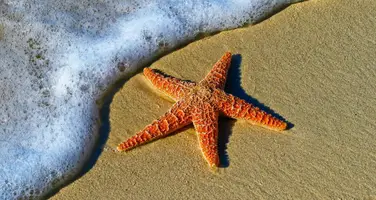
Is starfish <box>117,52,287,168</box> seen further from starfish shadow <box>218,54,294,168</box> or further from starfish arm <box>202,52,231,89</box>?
starfish shadow <box>218,54,294,168</box>

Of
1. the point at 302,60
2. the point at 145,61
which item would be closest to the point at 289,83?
the point at 302,60

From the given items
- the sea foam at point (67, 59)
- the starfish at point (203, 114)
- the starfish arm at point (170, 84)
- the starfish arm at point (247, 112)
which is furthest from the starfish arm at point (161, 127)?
the sea foam at point (67, 59)

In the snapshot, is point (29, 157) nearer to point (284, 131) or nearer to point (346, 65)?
point (284, 131)

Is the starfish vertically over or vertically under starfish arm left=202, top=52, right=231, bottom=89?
under

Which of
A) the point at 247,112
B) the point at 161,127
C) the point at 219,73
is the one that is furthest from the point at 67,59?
the point at 247,112

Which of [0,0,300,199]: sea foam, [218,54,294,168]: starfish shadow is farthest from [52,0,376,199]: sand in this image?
[0,0,300,199]: sea foam

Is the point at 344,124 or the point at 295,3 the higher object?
the point at 295,3

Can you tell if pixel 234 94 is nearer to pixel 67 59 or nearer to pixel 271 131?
pixel 271 131

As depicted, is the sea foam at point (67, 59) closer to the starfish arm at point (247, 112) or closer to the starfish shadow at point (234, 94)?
the starfish shadow at point (234, 94)
